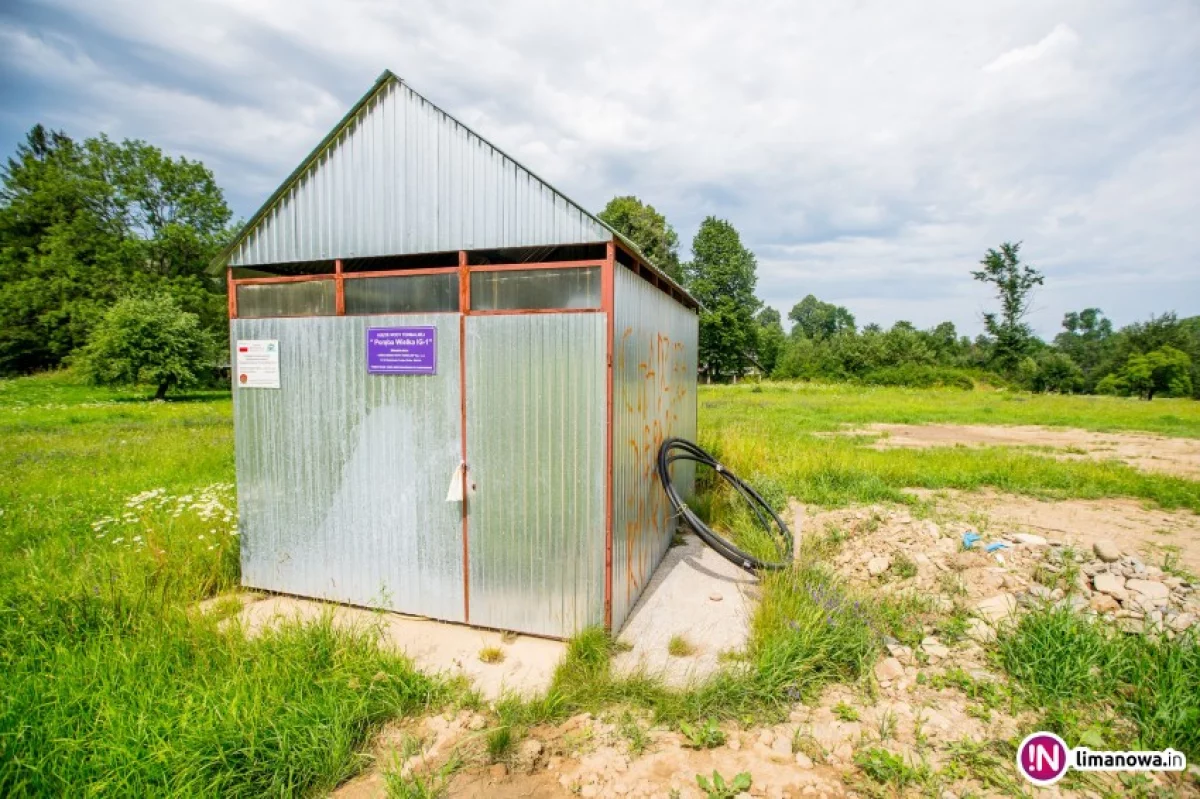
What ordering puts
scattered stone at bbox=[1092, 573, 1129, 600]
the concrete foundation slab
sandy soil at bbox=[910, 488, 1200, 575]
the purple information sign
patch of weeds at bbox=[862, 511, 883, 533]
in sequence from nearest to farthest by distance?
the concrete foundation slab < scattered stone at bbox=[1092, 573, 1129, 600] < the purple information sign < sandy soil at bbox=[910, 488, 1200, 575] < patch of weeds at bbox=[862, 511, 883, 533]

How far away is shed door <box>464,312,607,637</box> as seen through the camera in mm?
4324

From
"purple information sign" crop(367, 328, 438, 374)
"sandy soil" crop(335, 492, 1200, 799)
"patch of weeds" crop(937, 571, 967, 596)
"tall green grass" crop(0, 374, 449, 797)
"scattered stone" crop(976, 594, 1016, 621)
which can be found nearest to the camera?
"tall green grass" crop(0, 374, 449, 797)

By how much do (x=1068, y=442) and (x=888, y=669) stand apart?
16387 mm

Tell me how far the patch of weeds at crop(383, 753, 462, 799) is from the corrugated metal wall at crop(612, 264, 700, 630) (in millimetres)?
1851

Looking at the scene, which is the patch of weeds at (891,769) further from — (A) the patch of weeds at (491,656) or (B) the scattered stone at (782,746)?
(A) the patch of weeds at (491,656)

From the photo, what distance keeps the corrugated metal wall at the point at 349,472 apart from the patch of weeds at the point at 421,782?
1798 mm

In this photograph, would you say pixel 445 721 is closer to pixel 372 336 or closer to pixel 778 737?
pixel 778 737

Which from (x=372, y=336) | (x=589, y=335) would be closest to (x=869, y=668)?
(x=589, y=335)

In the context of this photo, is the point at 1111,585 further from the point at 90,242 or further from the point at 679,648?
the point at 90,242

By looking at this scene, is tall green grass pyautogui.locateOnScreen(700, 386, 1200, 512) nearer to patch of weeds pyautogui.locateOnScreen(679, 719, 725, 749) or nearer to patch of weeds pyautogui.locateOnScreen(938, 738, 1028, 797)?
patch of weeds pyautogui.locateOnScreen(938, 738, 1028, 797)

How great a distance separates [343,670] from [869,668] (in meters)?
3.93

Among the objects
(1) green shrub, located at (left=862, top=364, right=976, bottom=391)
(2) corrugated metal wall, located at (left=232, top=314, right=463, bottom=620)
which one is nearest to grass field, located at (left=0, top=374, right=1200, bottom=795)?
(2) corrugated metal wall, located at (left=232, top=314, right=463, bottom=620)

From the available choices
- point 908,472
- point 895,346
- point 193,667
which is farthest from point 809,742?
point 895,346

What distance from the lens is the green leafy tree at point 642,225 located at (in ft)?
123
